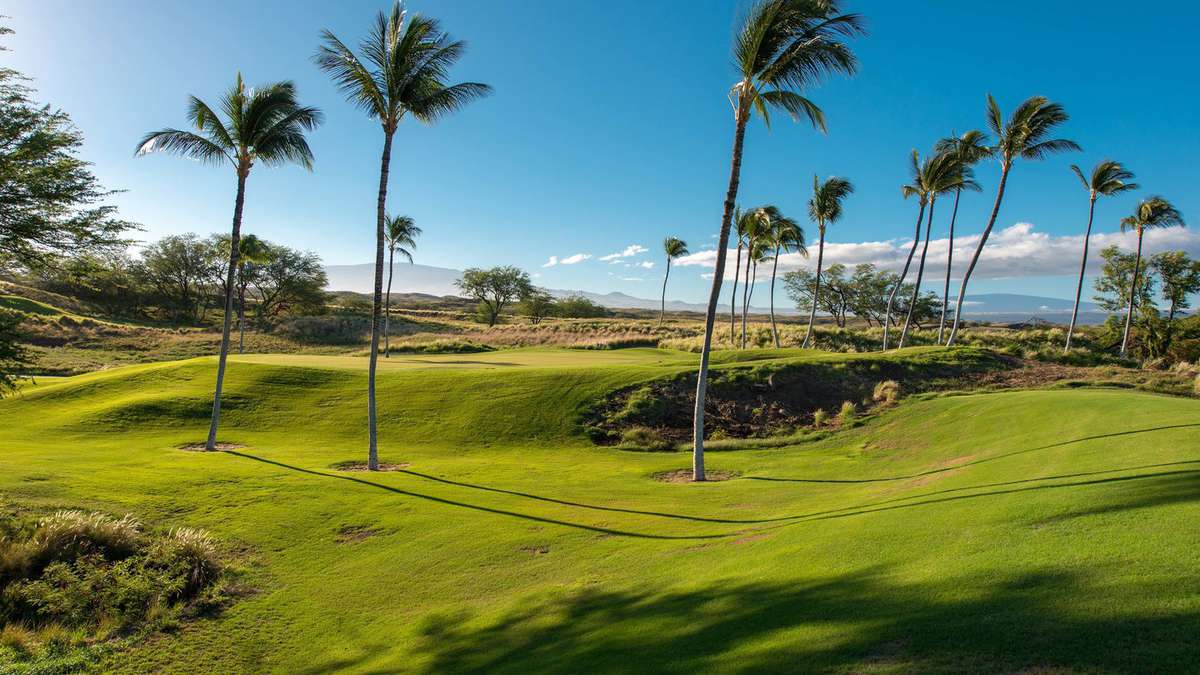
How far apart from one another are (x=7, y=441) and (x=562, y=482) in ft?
51.2

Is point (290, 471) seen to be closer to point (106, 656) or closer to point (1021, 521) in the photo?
point (106, 656)

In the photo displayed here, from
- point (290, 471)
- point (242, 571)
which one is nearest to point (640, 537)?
point (242, 571)

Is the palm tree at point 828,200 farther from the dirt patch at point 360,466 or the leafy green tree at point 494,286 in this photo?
the leafy green tree at point 494,286

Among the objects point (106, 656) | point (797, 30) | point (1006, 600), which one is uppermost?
point (797, 30)

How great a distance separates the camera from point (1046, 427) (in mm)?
13758

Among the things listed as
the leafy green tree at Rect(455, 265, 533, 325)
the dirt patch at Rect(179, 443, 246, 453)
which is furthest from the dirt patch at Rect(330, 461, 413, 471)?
the leafy green tree at Rect(455, 265, 533, 325)

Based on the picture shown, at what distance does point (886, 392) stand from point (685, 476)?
11.4m

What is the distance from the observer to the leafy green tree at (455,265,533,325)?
87.4 meters

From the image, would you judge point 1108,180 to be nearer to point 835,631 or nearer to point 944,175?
point 944,175

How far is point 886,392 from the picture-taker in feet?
72.4

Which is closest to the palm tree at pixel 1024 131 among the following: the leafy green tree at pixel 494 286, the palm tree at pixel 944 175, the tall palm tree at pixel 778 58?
the palm tree at pixel 944 175

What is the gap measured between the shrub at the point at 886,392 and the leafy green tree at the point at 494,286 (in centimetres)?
6965

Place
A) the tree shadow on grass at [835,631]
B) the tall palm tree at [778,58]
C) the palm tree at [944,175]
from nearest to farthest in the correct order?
the tree shadow on grass at [835,631] < the tall palm tree at [778,58] < the palm tree at [944,175]

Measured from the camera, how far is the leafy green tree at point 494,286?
3442 inches
